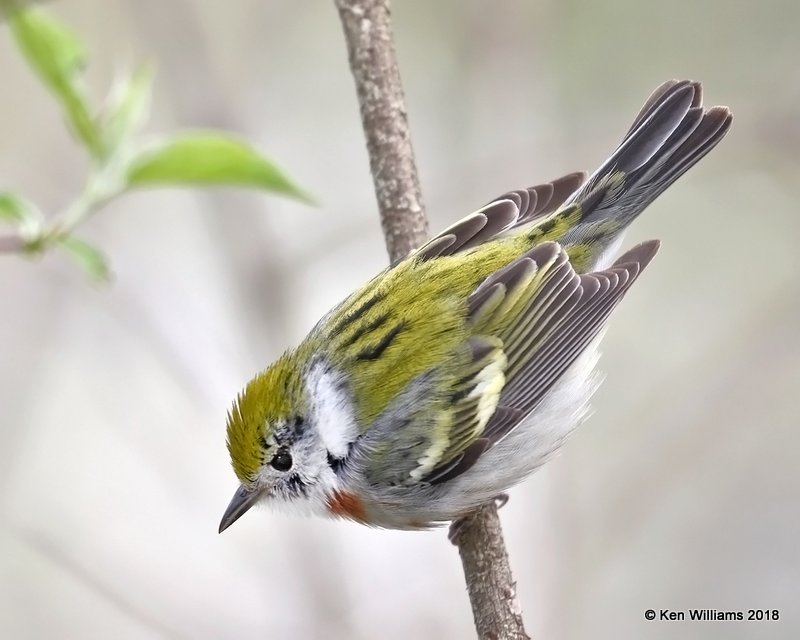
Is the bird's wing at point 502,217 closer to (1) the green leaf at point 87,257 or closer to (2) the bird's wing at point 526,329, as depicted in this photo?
(2) the bird's wing at point 526,329

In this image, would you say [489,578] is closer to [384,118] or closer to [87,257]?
[384,118]

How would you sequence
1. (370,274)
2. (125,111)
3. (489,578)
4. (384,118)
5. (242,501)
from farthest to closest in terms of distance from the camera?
(370,274) < (384,118) < (242,501) < (489,578) < (125,111)

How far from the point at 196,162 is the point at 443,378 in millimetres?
1538

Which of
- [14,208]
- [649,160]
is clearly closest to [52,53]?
[14,208]

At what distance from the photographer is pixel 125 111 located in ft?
5.45

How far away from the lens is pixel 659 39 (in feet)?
18.2

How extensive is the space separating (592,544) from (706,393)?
965mm

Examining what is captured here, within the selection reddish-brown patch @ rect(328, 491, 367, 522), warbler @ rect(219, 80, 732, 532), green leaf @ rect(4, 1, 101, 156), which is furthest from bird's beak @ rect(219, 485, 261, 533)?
green leaf @ rect(4, 1, 101, 156)

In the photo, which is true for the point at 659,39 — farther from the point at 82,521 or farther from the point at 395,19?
the point at 82,521

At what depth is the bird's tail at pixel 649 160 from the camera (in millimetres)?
3088

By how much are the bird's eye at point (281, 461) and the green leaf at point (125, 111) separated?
4.60 feet

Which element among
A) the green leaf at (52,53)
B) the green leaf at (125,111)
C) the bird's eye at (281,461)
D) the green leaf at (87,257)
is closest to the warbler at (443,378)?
the bird's eye at (281,461)

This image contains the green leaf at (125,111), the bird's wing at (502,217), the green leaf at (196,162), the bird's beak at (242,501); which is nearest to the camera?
the green leaf at (196,162)

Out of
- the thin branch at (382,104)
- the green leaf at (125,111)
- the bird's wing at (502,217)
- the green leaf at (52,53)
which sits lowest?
the green leaf at (52,53)
